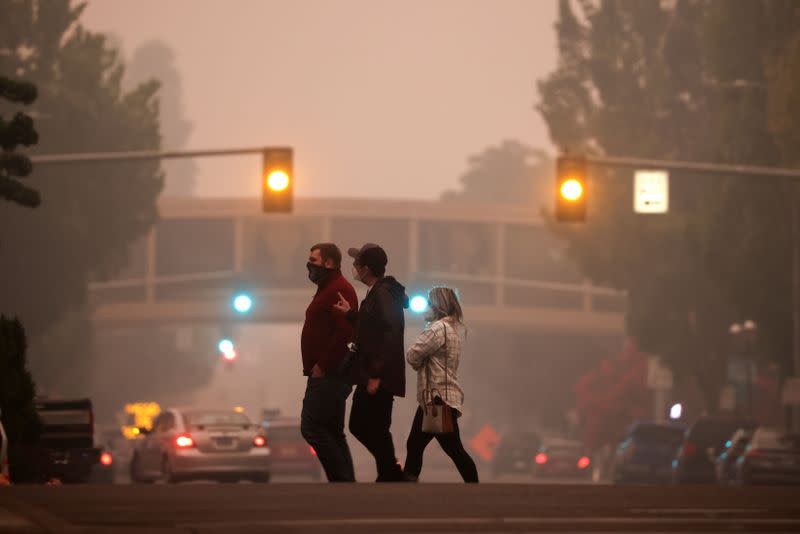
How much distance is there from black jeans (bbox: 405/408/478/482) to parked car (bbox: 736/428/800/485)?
17.5 m

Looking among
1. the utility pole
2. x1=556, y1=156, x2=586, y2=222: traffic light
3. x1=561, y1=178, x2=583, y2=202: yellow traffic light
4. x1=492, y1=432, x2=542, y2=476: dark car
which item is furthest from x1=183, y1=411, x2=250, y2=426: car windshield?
x1=492, y1=432, x2=542, y2=476: dark car

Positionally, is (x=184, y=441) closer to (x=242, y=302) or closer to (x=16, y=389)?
(x=16, y=389)

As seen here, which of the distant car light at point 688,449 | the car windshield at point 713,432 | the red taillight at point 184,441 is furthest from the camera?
the car windshield at point 713,432

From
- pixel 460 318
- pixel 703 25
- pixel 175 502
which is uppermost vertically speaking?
pixel 703 25

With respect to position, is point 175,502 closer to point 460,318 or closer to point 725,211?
point 460,318

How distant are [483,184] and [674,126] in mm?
115980

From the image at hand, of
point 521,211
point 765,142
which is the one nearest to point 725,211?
point 765,142

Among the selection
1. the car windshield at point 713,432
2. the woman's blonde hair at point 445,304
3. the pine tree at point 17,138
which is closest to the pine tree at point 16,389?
the pine tree at point 17,138

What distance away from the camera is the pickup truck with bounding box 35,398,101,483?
2575cm

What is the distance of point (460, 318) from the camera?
15359mm

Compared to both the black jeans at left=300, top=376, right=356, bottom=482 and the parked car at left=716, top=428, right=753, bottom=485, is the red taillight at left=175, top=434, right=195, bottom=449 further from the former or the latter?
the black jeans at left=300, top=376, right=356, bottom=482

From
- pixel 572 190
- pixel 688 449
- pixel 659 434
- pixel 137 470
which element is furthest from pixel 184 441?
pixel 659 434

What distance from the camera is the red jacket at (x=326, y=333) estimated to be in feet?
49.2

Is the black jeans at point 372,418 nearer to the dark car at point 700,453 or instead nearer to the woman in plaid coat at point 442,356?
the woman in plaid coat at point 442,356
